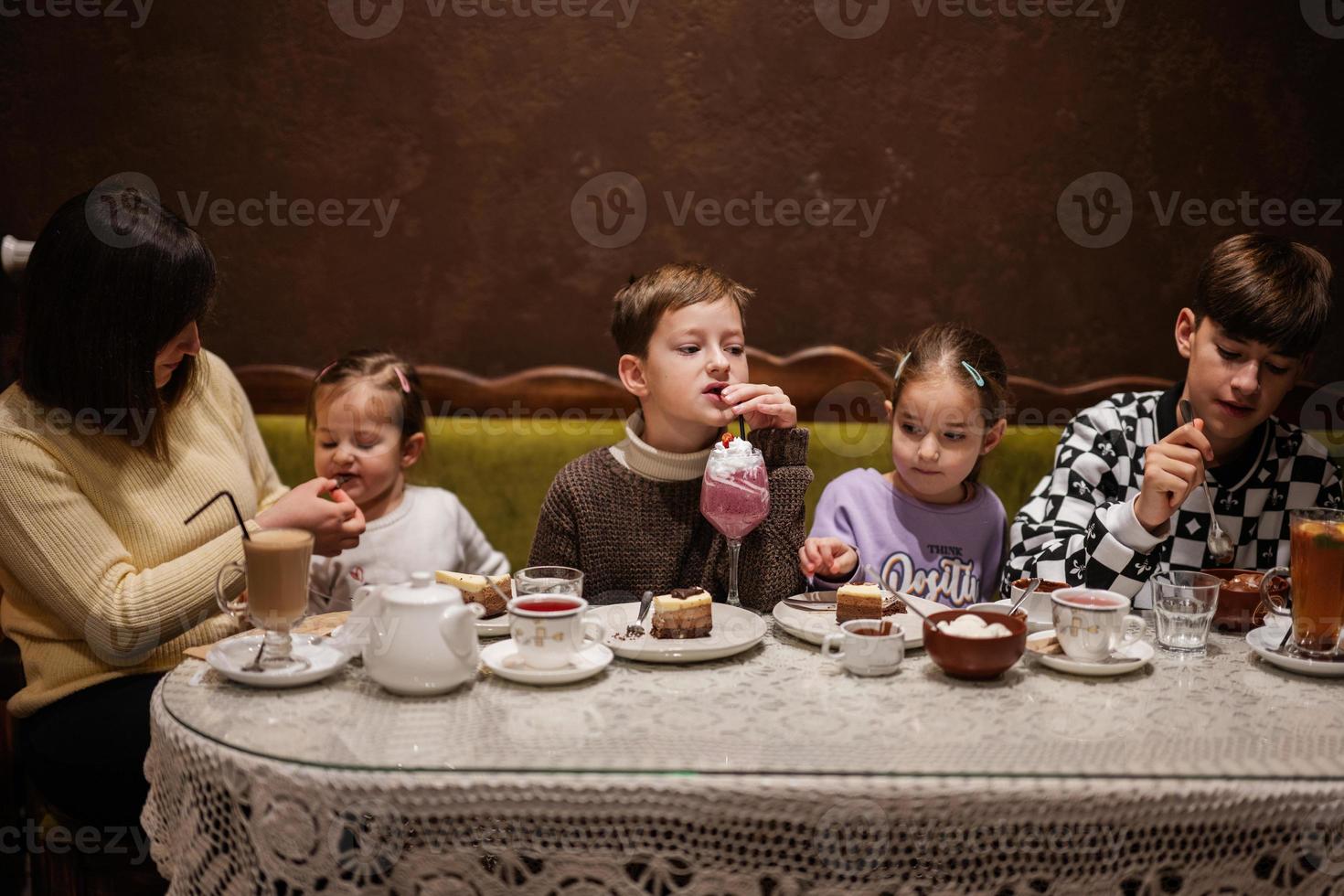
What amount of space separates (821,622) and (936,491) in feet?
2.29

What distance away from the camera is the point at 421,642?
1434 mm

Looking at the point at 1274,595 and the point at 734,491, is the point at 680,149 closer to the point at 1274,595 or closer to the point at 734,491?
the point at 734,491

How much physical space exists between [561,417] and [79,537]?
1413 millimetres

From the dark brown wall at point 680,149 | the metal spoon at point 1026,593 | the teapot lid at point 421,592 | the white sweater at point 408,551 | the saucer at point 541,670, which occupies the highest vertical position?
the dark brown wall at point 680,149

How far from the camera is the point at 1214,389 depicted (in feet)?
7.14

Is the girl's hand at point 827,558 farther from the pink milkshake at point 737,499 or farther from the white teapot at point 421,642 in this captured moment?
the white teapot at point 421,642

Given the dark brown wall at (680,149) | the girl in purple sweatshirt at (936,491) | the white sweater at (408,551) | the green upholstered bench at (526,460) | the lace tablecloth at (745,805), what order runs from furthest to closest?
the dark brown wall at (680,149)
the green upholstered bench at (526,460)
the white sweater at (408,551)
the girl in purple sweatshirt at (936,491)
the lace tablecloth at (745,805)

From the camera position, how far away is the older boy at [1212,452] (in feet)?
6.49

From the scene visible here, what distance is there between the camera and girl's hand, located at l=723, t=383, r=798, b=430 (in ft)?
6.68

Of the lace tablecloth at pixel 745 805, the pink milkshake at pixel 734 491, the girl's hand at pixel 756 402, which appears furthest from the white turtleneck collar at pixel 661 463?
the lace tablecloth at pixel 745 805

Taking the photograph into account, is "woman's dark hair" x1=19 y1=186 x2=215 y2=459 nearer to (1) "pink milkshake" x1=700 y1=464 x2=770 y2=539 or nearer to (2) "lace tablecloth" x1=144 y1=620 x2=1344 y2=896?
(2) "lace tablecloth" x1=144 y1=620 x2=1344 y2=896

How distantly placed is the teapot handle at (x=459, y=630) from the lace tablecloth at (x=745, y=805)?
98 millimetres

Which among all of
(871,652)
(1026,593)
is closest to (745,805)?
(871,652)

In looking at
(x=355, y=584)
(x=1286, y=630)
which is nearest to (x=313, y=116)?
(x=355, y=584)
